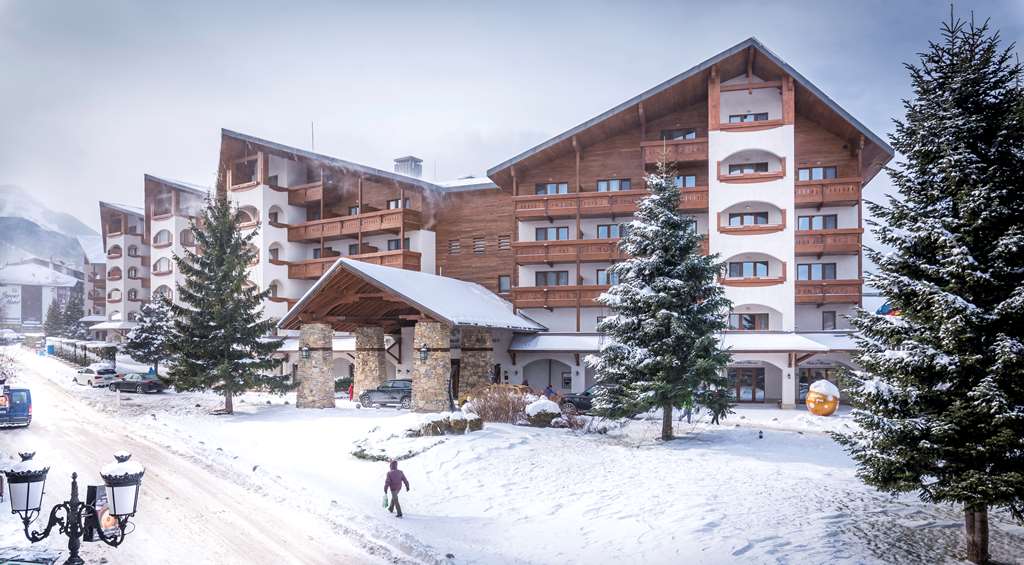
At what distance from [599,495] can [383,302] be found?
18373 mm

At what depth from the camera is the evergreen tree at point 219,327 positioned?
27.2 metres

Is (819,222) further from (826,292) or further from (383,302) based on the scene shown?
(383,302)

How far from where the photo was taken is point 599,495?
1426cm

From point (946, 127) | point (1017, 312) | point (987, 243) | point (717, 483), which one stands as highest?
point (946, 127)

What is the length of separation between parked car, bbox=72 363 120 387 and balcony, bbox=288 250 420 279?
36.6 feet

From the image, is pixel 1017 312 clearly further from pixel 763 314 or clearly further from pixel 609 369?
pixel 763 314

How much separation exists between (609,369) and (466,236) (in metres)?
19.9

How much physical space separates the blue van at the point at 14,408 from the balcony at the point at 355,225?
792 inches

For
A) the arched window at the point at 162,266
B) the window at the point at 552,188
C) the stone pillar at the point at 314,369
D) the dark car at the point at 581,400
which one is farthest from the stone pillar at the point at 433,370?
the arched window at the point at 162,266

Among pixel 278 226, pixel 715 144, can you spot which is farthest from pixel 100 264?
pixel 715 144

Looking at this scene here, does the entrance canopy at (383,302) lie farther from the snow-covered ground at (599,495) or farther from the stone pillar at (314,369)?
the snow-covered ground at (599,495)

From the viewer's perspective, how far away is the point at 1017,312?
963cm

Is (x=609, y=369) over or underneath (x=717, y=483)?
over

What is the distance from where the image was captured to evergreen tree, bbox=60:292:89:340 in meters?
62.1
